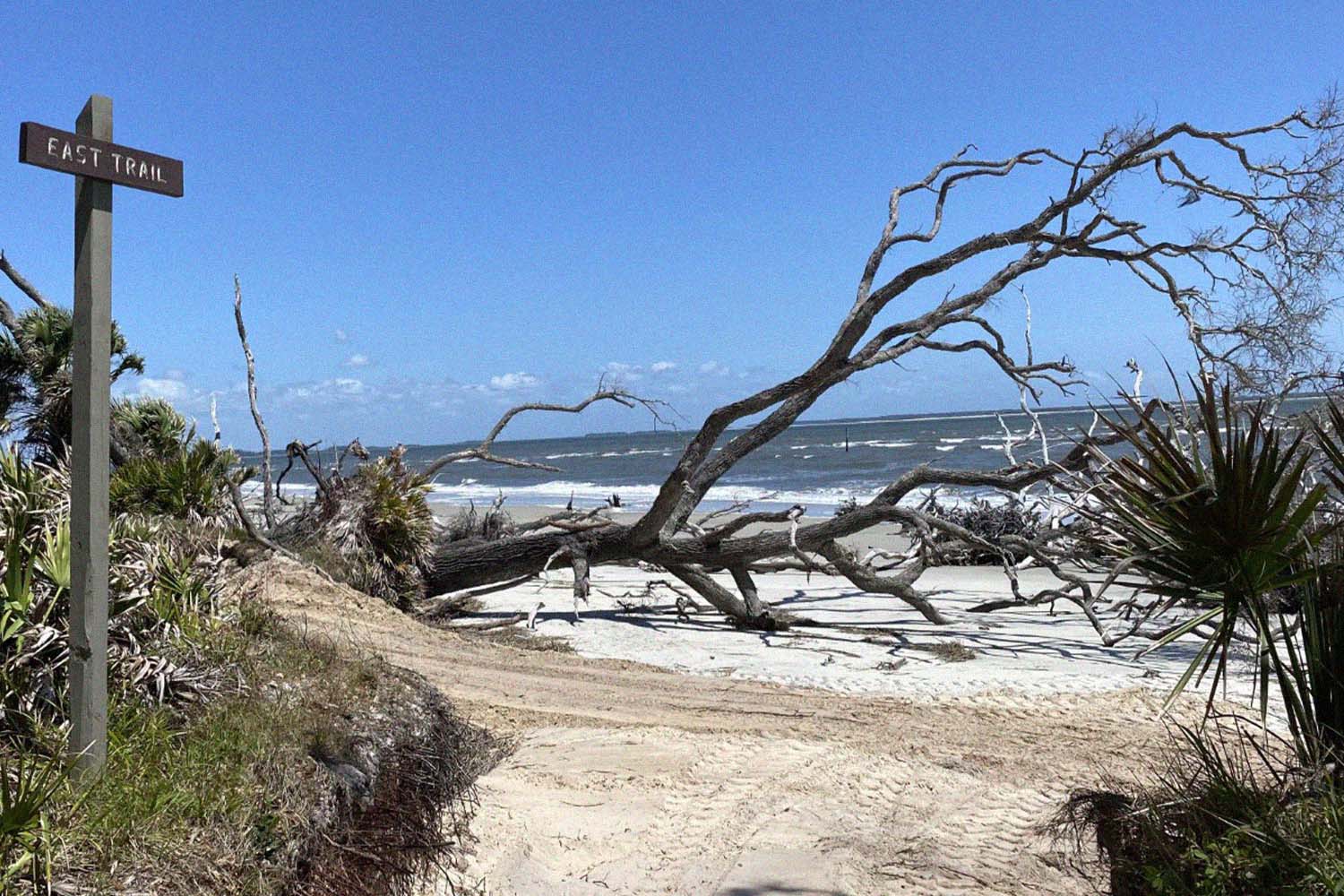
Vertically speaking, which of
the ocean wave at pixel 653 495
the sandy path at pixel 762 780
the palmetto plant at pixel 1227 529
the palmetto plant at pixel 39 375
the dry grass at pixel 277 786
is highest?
the palmetto plant at pixel 39 375

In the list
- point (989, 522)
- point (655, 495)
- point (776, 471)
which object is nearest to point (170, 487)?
point (989, 522)

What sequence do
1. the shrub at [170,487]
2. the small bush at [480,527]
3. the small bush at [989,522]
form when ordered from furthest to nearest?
the small bush at [989,522] → the small bush at [480,527] → the shrub at [170,487]

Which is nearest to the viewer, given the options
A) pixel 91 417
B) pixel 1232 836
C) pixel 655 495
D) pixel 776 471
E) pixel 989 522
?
pixel 1232 836

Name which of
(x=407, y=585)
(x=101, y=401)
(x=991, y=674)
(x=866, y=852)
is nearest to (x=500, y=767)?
(x=866, y=852)

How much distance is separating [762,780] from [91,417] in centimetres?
428

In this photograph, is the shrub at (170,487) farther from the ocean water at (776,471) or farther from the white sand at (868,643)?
the ocean water at (776,471)

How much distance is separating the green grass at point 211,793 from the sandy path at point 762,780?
0.96m

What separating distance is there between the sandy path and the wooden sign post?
1.81m

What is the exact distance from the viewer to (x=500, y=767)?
6113mm

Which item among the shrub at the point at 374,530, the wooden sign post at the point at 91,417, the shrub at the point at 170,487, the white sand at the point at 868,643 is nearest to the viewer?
the wooden sign post at the point at 91,417

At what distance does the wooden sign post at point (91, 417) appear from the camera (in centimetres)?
364

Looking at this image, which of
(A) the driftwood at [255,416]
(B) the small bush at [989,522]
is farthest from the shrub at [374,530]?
(B) the small bush at [989,522]

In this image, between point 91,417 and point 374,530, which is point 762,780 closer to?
point 91,417

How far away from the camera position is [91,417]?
144 inches
